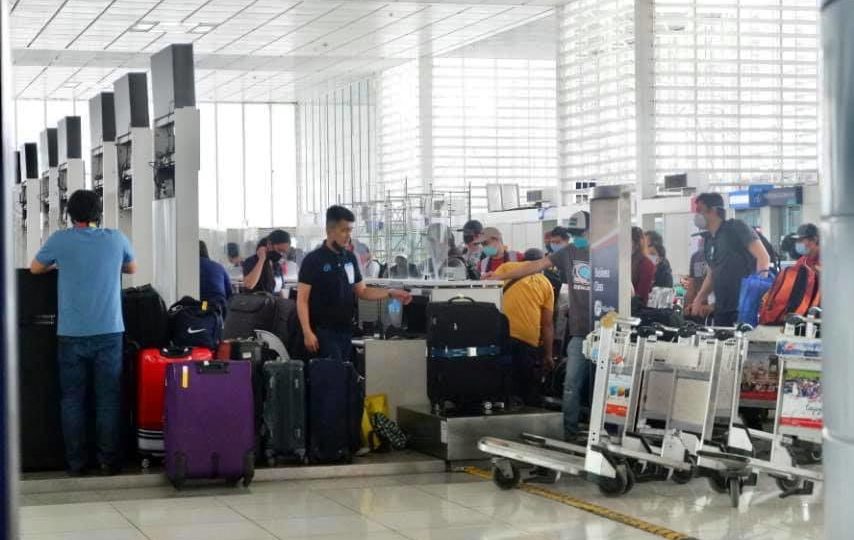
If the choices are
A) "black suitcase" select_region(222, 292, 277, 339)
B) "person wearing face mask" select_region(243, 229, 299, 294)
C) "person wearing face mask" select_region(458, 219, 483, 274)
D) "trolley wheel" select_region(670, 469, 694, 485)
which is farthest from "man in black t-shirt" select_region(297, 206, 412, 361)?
"person wearing face mask" select_region(458, 219, 483, 274)

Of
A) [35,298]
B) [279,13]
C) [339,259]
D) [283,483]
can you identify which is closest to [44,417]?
[35,298]

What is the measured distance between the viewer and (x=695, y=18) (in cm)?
1344

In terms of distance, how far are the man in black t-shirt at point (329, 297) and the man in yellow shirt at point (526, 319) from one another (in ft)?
4.14

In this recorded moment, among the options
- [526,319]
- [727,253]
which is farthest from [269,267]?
[727,253]

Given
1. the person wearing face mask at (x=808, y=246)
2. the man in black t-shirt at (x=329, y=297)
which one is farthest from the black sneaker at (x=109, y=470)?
the person wearing face mask at (x=808, y=246)

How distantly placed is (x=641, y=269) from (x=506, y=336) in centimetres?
138

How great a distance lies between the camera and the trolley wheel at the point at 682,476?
7367mm

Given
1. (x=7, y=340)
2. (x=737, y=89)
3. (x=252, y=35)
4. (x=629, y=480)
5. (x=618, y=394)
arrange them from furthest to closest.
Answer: (x=252, y=35) → (x=737, y=89) → (x=618, y=394) → (x=629, y=480) → (x=7, y=340)

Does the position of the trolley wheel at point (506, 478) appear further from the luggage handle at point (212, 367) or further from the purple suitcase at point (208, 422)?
the luggage handle at point (212, 367)

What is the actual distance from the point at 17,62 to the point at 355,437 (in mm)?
14074

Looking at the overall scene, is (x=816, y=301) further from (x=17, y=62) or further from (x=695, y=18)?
(x=17, y=62)

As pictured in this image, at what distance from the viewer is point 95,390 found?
739cm

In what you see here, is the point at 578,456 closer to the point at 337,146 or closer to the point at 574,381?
the point at 574,381

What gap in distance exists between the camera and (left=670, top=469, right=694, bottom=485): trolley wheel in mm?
7367
